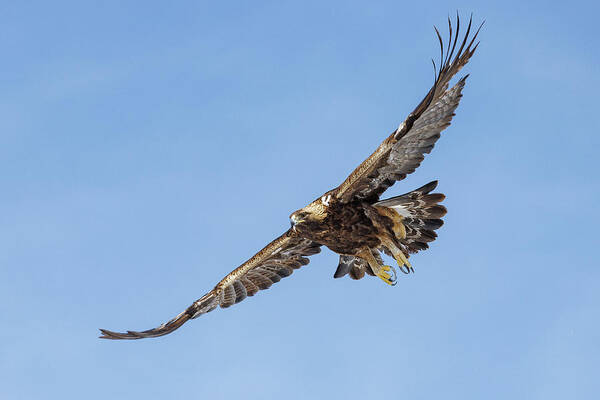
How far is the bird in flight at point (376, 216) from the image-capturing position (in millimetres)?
13711

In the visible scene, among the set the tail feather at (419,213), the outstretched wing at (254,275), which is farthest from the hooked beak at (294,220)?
the tail feather at (419,213)

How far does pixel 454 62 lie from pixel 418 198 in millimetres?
2306

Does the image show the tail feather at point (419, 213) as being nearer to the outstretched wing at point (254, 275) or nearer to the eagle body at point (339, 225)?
the eagle body at point (339, 225)

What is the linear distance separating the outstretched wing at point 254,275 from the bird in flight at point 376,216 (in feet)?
0.06

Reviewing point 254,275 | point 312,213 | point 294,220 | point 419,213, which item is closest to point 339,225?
point 312,213

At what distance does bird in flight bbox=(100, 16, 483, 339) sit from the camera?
13711 millimetres

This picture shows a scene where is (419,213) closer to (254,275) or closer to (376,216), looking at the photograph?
(376,216)

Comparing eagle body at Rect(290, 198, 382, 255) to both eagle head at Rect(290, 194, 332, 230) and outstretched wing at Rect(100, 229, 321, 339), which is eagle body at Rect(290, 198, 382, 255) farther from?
outstretched wing at Rect(100, 229, 321, 339)

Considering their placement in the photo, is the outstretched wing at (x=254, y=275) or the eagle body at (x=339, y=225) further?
the outstretched wing at (x=254, y=275)

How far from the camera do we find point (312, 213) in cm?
1478

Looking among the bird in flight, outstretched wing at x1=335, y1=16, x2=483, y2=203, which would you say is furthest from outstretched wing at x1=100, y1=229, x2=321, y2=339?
outstretched wing at x1=335, y1=16, x2=483, y2=203

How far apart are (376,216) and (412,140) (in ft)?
4.87

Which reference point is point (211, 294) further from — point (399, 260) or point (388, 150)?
point (388, 150)

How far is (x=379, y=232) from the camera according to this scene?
15.2m
